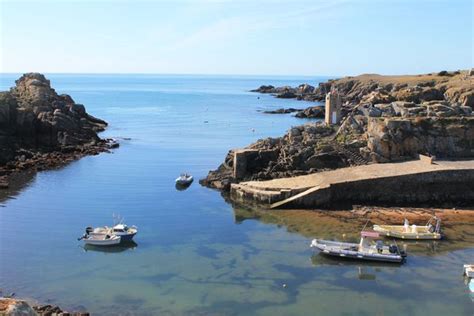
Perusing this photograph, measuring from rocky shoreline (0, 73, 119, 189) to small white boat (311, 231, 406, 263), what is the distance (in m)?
25.5

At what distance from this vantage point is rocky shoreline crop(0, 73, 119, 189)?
156 ft

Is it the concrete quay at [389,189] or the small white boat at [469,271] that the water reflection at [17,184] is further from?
the small white boat at [469,271]

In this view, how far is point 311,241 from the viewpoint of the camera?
2917 centimetres

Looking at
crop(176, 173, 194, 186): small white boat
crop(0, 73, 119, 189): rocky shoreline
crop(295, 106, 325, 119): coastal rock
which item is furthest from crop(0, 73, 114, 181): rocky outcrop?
crop(295, 106, 325, 119): coastal rock

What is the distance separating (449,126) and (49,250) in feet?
92.6

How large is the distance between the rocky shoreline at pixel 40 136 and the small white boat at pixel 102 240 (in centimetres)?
1506

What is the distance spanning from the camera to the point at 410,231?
29938 mm

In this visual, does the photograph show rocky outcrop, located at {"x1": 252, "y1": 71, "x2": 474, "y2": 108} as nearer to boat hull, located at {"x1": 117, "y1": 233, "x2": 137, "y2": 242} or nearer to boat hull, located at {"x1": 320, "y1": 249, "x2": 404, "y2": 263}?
boat hull, located at {"x1": 320, "y1": 249, "x2": 404, "y2": 263}

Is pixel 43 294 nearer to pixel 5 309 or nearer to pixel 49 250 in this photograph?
pixel 49 250

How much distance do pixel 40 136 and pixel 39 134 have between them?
0.28 metres

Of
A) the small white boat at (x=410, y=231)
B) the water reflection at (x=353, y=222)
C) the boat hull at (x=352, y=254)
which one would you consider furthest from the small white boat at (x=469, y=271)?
the small white boat at (x=410, y=231)

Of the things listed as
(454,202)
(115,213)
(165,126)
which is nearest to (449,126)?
(454,202)

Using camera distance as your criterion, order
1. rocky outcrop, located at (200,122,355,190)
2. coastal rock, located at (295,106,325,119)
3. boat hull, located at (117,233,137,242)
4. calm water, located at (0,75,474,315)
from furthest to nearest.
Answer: coastal rock, located at (295,106,325,119) → rocky outcrop, located at (200,122,355,190) → boat hull, located at (117,233,137,242) → calm water, located at (0,75,474,315)

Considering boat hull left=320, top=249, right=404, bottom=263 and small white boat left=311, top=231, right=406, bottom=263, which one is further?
small white boat left=311, top=231, right=406, bottom=263
